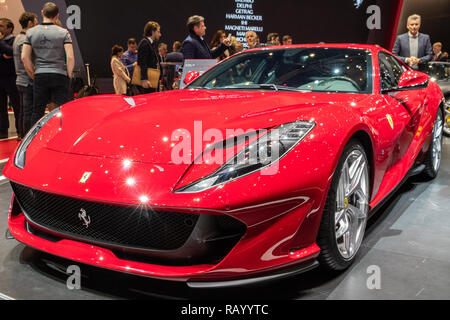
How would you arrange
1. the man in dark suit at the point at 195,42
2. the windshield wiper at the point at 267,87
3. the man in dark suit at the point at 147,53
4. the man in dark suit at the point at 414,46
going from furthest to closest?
the man in dark suit at the point at 414,46, the man in dark suit at the point at 147,53, the man in dark suit at the point at 195,42, the windshield wiper at the point at 267,87

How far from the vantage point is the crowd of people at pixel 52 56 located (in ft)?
16.1

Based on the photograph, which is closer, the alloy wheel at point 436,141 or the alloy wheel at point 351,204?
the alloy wheel at point 351,204

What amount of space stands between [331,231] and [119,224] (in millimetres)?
897

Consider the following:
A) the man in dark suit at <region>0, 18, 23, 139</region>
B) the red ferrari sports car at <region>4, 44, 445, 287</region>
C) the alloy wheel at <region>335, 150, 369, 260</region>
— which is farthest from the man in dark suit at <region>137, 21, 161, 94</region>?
the alloy wheel at <region>335, 150, 369, 260</region>

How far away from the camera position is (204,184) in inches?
66.6

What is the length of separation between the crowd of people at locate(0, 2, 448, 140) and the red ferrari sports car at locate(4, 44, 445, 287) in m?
2.77

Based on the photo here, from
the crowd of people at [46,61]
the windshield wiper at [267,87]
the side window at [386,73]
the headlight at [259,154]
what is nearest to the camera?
the headlight at [259,154]

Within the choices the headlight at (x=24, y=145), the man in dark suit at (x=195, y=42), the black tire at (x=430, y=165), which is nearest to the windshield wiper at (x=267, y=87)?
the headlight at (x=24, y=145)

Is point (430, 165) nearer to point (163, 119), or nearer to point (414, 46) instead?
point (163, 119)

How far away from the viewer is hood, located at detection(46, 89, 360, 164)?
1928mm

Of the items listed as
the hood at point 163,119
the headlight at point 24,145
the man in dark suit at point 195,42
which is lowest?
the headlight at point 24,145

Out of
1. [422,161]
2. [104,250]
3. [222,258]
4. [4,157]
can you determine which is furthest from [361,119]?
[4,157]

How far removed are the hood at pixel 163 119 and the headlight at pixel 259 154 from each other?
0.07 meters

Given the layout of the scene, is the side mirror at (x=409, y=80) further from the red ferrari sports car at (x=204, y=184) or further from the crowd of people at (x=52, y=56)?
the crowd of people at (x=52, y=56)
